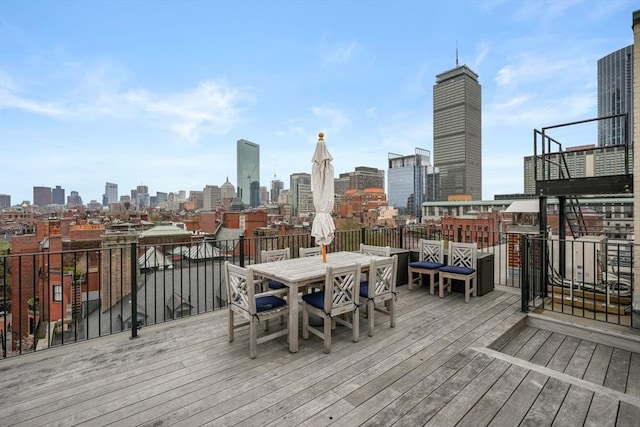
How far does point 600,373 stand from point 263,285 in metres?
3.79

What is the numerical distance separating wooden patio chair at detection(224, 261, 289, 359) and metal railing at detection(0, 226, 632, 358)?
76 cm

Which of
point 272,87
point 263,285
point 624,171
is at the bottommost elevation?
point 263,285

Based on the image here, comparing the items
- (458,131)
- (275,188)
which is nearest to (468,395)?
(458,131)

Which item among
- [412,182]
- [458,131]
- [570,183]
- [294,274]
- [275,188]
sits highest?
[458,131]

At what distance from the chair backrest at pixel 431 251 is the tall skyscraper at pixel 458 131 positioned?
113 meters

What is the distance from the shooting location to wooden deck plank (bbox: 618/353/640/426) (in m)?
1.93

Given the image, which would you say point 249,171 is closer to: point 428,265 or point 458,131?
point 458,131

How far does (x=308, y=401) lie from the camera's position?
2.15 metres

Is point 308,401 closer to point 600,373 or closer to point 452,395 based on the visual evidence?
point 452,395

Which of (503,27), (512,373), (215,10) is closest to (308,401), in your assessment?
(512,373)

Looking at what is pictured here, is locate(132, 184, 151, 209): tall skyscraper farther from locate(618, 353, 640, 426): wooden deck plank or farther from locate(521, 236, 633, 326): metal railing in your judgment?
locate(618, 353, 640, 426): wooden deck plank

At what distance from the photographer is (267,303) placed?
3.09 metres

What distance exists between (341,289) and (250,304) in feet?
3.24

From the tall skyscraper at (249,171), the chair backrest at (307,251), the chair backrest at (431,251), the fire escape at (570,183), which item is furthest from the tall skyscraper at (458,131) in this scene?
the chair backrest at (307,251)
